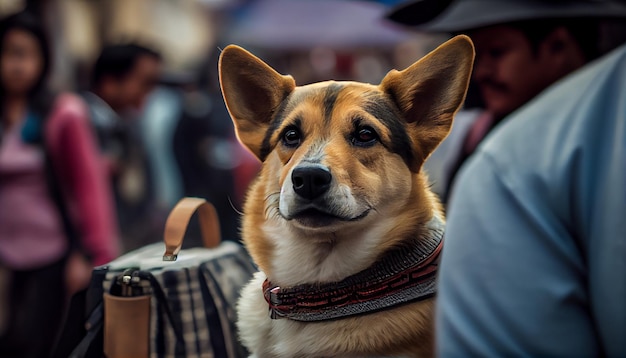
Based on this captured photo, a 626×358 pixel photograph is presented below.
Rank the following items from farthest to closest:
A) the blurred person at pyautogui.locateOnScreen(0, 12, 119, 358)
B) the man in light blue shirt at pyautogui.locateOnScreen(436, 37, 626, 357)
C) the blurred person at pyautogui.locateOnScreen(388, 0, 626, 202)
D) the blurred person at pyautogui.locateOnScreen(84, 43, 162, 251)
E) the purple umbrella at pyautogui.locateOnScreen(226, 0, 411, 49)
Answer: the blurred person at pyautogui.locateOnScreen(84, 43, 162, 251) → the purple umbrella at pyautogui.locateOnScreen(226, 0, 411, 49) → the blurred person at pyautogui.locateOnScreen(0, 12, 119, 358) → the blurred person at pyautogui.locateOnScreen(388, 0, 626, 202) → the man in light blue shirt at pyautogui.locateOnScreen(436, 37, 626, 357)

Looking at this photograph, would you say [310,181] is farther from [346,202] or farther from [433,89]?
[433,89]

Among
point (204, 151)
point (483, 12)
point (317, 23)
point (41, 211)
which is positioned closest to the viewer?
point (483, 12)

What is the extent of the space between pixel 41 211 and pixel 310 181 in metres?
2.55

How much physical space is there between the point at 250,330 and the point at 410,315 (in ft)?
1.19

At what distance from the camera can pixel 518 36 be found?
2.07 metres

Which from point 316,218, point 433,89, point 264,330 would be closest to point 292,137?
point 316,218

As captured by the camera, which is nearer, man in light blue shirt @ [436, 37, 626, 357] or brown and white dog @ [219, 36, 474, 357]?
man in light blue shirt @ [436, 37, 626, 357]

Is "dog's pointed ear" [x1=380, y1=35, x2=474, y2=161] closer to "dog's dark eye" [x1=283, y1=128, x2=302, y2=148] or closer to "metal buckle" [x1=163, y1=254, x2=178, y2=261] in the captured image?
"dog's dark eye" [x1=283, y1=128, x2=302, y2=148]

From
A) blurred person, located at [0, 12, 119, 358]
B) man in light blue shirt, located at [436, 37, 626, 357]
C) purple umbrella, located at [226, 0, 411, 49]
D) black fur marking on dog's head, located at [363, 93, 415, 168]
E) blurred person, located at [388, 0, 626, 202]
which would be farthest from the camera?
purple umbrella, located at [226, 0, 411, 49]

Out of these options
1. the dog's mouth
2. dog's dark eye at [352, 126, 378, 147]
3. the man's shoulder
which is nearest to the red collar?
the dog's mouth

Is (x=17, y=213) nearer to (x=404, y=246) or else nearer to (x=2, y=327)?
(x=2, y=327)

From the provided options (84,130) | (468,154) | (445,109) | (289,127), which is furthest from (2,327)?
(445,109)

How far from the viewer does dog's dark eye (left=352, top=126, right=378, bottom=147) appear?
1415 millimetres

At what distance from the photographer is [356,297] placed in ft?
4.37
